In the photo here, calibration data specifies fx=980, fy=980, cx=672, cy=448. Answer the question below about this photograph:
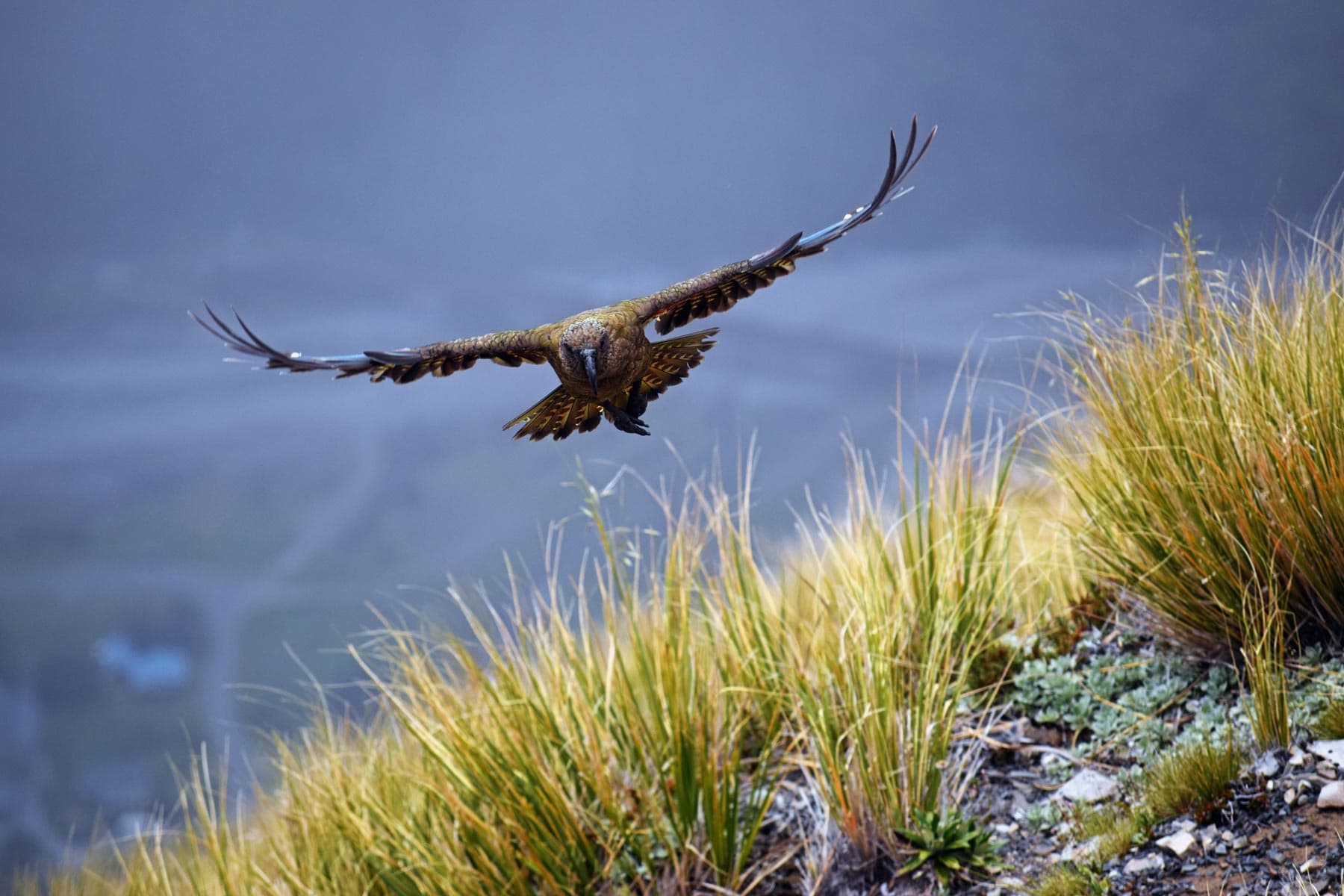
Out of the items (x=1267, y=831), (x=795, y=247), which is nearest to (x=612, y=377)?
(x=795, y=247)

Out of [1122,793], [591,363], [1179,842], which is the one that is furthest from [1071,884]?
[591,363]

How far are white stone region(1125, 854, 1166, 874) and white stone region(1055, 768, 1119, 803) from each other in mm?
354

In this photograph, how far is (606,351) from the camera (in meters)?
1.54

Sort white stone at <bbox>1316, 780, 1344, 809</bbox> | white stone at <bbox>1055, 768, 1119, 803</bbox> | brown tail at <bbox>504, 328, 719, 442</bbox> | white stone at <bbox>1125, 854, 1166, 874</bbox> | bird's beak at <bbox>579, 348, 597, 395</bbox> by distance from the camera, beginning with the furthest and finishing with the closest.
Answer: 1. white stone at <bbox>1055, 768, 1119, 803</bbox>
2. white stone at <bbox>1125, 854, 1166, 874</bbox>
3. white stone at <bbox>1316, 780, 1344, 809</bbox>
4. brown tail at <bbox>504, 328, 719, 442</bbox>
5. bird's beak at <bbox>579, 348, 597, 395</bbox>

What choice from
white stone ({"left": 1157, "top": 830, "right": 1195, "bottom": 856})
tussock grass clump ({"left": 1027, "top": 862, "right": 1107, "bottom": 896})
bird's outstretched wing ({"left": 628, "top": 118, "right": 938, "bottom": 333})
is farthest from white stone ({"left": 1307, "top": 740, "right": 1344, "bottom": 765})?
bird's outstretched wing ({"left": 628, "top": 118, "right": 938, "bottom": 333})

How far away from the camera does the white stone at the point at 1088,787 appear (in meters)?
3.18

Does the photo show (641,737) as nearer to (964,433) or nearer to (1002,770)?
(1002,770)

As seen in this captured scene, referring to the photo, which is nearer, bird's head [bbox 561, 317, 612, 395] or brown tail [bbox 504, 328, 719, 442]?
bird's head [bbox 561, 317, 612, 395]

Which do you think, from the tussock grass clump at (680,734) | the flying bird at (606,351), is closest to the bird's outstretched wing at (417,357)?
the flying bird at (606,351)

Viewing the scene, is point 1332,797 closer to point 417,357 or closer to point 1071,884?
point 1071,884

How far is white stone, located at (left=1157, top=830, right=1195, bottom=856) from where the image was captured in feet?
9.11

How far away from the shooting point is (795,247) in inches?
65.8

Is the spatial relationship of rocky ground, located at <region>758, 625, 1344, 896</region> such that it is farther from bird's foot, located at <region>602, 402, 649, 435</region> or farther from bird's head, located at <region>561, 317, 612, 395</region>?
bird's head, located at <region>561, 317, 612, 395</region>

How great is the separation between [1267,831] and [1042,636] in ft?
4.15
